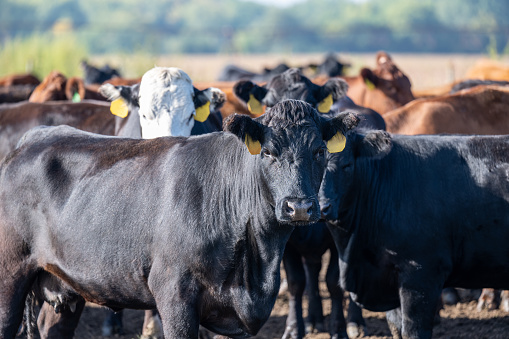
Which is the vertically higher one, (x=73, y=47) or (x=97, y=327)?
(x=73, y=47)

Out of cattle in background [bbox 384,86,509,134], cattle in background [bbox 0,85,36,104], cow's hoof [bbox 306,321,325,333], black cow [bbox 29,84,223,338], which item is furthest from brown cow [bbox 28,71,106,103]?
cow's hoof [bbox 306,321,325,333]

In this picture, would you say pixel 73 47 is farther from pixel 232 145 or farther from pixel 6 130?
pixel 232 145

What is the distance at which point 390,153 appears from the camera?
17.2 feet

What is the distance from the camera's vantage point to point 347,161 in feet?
16.6

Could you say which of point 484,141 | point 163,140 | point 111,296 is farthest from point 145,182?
point 484,141

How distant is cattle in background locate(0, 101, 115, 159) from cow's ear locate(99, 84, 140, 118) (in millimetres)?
1236

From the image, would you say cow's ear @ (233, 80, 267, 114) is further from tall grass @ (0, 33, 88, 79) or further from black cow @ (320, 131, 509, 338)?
tall grass @ (0, 33, 88, 79)

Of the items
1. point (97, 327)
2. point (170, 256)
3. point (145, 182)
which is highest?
point (145, 182)

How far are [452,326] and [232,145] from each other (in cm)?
308

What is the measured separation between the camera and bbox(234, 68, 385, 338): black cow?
591cm

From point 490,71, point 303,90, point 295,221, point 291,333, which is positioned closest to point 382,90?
point 490,71

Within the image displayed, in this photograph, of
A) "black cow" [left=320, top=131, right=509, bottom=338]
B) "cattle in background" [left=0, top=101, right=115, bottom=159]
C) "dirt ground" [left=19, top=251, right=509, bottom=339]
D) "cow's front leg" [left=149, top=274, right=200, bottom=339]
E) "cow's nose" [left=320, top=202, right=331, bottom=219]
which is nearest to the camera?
"cow's front leg" [left=149, top=274, right=200, bottom=339]

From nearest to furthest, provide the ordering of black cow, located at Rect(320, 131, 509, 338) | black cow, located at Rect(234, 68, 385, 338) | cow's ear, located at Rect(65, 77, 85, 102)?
black cow, located at Rect(320, 131, 509, 338) < black cow, located at Rect(234, 68, 385, 338) < cow's ear, located at Rect(65, 77, 85, 102)

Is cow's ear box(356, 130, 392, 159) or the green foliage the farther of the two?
the green foliage
